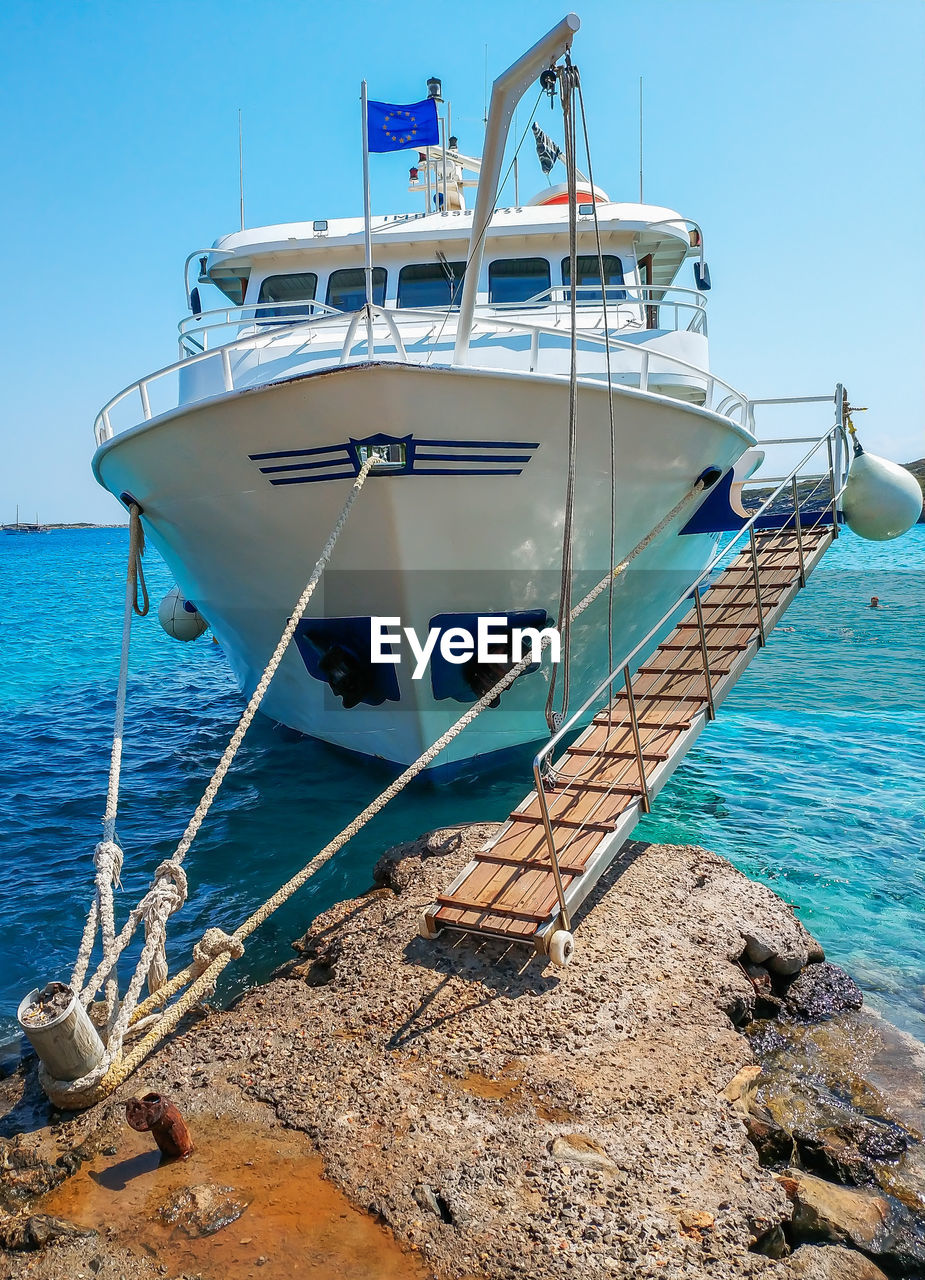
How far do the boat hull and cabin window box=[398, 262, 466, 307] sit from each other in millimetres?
3417

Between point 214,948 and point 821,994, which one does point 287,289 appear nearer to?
point 214,948

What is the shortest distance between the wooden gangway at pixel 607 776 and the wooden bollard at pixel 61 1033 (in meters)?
1.68

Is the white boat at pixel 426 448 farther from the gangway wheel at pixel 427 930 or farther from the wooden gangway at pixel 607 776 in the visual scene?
the gangway wheel at pixel 427 930

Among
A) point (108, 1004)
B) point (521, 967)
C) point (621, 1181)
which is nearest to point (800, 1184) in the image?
point (621, 1181)

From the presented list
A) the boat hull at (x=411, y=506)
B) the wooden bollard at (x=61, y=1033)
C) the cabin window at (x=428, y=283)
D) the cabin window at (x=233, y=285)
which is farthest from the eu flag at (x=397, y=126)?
the wooden bollard at (x=61, y=1033)

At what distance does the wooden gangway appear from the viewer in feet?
15.1

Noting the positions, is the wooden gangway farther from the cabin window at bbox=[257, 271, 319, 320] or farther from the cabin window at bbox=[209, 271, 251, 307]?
the cabin window at bbox=[209, 271, 251, 307]

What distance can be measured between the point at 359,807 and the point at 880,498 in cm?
612

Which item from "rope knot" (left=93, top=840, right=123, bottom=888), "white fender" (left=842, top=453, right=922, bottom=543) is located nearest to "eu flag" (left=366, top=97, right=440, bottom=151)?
"rope knot" (left=93, top=840, right=123, bottom=888)

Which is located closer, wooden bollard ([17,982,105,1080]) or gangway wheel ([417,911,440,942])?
wooden bollard ([17,982,105,1080])

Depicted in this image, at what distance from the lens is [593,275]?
31.1 ft

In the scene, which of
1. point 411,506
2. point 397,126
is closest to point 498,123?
point 397,126

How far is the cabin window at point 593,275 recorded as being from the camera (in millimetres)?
9094

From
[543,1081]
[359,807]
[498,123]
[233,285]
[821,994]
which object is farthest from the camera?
[233,285]
